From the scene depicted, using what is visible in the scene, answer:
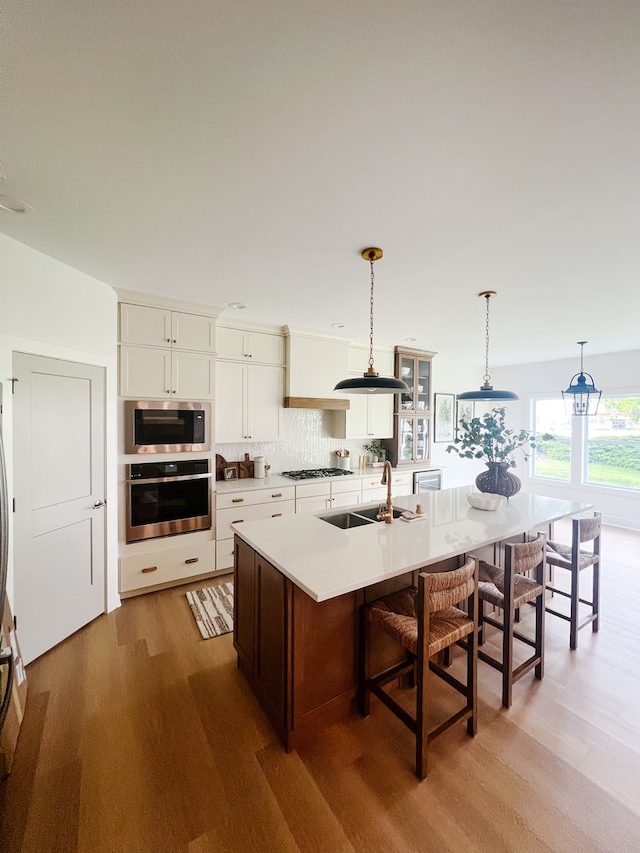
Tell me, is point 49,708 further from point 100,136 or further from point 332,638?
point 100,136

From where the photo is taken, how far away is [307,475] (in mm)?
4113

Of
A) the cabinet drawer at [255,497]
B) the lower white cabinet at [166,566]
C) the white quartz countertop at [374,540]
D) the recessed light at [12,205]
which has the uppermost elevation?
the recessed light at [12,205]

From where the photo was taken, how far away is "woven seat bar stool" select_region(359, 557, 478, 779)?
4.90 ft

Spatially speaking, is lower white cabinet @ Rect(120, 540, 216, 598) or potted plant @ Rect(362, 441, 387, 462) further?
potted plant @ Rect(362, 441, 387, 462)

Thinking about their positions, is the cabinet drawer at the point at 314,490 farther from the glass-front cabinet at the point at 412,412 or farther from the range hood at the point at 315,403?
the glass-front cabinet at the point at 412,412

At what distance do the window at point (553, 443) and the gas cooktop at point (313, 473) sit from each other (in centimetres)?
388

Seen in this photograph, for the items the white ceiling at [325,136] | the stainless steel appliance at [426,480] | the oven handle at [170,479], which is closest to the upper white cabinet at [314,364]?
the oven handle at [170,479]

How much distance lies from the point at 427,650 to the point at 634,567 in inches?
147

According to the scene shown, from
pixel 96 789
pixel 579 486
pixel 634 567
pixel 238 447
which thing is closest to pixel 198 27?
pixel 96 789

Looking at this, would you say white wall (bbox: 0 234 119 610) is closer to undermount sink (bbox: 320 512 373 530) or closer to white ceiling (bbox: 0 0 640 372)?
white ceiling (bbox: 0 0 640 372)

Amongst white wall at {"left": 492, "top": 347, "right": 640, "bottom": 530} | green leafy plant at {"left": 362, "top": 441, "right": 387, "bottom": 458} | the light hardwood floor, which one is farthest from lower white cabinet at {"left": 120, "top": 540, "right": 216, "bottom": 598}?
white wall at {"left": 492, "top": 347, "right": 640, "bottom": 530}

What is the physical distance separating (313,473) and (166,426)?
1.82 m

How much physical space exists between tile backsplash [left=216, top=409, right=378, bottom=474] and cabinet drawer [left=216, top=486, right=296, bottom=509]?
64cm

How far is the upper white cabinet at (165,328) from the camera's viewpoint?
2908 mm
